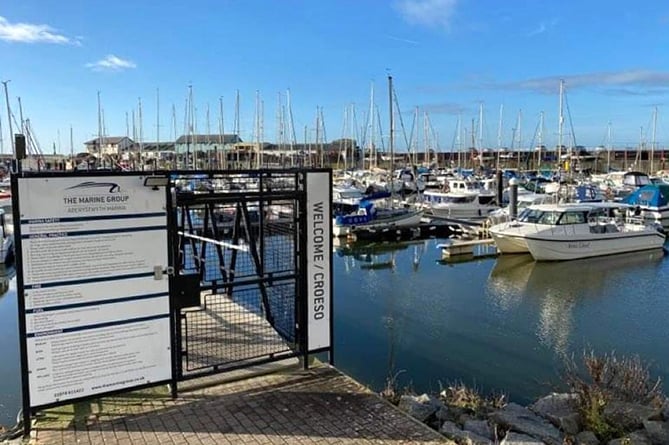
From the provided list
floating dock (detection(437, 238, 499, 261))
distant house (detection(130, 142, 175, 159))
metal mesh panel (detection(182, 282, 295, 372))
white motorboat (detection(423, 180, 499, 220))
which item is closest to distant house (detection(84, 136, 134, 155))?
distant house (detection(130, 142, 175, 159))

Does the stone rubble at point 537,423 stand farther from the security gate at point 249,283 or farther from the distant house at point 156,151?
the distant house at point 156,151

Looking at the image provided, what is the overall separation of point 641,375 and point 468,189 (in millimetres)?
28710

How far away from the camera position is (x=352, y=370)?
32.0ft

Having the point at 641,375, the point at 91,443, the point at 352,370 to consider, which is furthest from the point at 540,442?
the point at 352,370

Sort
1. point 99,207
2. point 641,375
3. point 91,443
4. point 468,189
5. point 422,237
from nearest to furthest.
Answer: point 91,443, point 99,207, point 641,375, point 422,237, point 468,189

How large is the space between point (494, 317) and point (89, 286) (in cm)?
1089

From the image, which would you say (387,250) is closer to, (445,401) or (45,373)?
(445,401)

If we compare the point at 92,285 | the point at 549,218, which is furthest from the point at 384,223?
the point at 92,285

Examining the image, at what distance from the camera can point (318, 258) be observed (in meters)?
5.82

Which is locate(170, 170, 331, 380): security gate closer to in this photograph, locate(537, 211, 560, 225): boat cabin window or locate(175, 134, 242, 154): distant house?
locate(537, 211, 560, 225): boat cabin window

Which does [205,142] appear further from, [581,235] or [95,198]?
[95,198]

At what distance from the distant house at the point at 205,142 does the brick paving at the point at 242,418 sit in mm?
40428

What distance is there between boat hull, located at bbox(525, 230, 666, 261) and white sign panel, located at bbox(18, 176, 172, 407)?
17.8 m

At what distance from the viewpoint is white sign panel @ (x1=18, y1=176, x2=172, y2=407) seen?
4.48 meters
